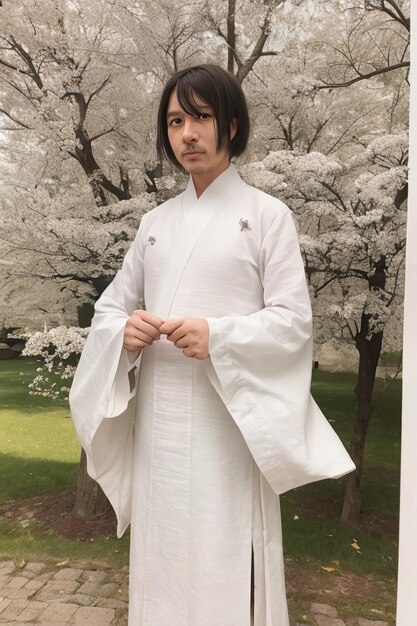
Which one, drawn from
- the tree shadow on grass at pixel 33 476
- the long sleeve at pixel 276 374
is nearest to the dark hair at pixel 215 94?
the long sleeve at pixel 276 374

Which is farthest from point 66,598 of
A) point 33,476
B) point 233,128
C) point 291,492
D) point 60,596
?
point 233,128

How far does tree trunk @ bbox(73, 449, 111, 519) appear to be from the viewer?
2340 mm

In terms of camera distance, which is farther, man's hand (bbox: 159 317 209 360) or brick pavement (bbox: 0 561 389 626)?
brick pavement (bbox: 0 561 389 626)

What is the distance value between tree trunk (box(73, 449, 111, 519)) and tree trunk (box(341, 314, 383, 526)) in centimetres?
117

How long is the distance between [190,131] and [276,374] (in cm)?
51

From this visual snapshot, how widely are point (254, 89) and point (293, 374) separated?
60.4 inches

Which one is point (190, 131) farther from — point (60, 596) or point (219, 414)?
point (60, 596)

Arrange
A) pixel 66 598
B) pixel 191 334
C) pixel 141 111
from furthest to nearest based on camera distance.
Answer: pixel 141 111 → pixel 66 598 → pixel 191 334

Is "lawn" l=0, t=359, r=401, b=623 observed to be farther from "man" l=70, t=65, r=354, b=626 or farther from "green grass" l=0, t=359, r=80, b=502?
"man" l=70, t=65, r=354, b=626

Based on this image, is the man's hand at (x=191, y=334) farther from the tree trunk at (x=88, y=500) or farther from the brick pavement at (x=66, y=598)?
the tree trunk at (x=88, y=500)

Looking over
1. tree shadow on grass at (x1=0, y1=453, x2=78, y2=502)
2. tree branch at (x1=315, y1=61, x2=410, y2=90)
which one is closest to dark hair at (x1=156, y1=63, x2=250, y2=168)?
tree branch at (x1=315, y1=61, x2=410, y2=90)

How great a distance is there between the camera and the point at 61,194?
2201 millimetres

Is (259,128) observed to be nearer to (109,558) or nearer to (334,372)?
(334,372)

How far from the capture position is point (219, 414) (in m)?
0.97
